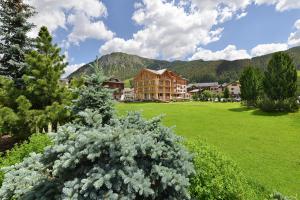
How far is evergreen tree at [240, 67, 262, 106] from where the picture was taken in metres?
49.8

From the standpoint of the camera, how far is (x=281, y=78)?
136 ft

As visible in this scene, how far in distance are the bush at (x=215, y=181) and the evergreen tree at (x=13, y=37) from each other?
2090cm

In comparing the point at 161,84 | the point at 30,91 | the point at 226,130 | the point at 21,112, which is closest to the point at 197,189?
the point at 21,112

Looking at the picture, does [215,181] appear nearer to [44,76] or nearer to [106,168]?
[106,168]

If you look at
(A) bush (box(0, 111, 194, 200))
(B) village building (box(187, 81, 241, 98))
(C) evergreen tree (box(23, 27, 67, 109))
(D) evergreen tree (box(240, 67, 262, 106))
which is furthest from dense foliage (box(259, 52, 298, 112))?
(B) village building (box(187, 81, 241, 98))

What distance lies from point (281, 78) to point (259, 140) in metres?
20.7

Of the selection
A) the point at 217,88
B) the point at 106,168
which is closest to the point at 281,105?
the point at 106,168

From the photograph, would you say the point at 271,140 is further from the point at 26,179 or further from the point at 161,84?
the point at 161,84

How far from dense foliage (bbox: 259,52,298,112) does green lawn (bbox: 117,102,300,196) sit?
2.34m

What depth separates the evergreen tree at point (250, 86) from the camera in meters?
49.8

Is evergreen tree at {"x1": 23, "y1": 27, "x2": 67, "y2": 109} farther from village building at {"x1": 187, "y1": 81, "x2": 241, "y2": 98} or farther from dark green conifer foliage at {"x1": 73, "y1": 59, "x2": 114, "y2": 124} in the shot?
village building at {"x1": 187, "y1": 81, "x2": 241, "y2": 98}

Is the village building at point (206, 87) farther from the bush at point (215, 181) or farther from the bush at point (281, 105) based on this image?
the bush at point (215, 181)

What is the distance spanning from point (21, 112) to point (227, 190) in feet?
50.1

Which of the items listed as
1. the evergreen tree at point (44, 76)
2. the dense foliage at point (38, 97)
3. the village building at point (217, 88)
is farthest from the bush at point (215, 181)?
the village building at point (217, 88)
